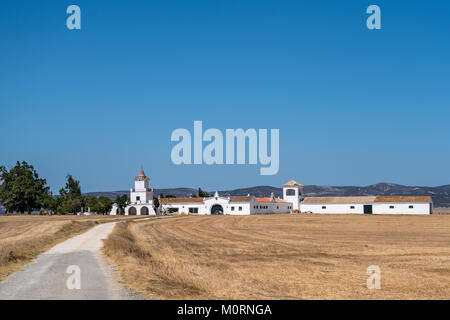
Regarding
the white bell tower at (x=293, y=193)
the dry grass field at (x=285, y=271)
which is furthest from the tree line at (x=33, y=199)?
the dry grass field at (x=285, y=271)

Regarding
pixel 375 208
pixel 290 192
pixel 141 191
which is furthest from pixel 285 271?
pixel 290 192

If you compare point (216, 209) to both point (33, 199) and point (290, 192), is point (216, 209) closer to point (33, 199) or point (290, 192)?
point (290, 192)

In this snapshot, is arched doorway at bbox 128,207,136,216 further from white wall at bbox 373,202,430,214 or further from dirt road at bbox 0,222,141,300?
dirt road at bbox 0,222,141,300

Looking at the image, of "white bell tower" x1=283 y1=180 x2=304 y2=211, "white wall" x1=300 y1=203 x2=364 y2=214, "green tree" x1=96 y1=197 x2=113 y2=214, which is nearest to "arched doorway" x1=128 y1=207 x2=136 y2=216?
"green tree" x1=96 y1=197 x2=113 y2=214

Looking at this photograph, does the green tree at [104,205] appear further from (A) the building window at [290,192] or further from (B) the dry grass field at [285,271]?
Answer: (B) the dry grass field at [285,271]

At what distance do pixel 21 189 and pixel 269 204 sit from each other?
61.2 metres

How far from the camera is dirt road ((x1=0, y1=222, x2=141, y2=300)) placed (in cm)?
1512

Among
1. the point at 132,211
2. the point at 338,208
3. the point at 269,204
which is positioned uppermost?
the point at 269,204

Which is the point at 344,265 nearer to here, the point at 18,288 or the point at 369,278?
the point at 369,278

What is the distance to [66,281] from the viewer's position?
17594 millimetres
